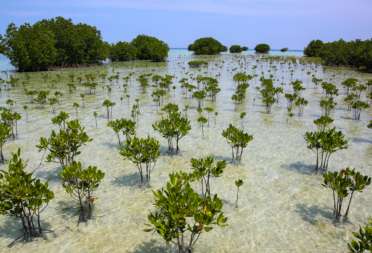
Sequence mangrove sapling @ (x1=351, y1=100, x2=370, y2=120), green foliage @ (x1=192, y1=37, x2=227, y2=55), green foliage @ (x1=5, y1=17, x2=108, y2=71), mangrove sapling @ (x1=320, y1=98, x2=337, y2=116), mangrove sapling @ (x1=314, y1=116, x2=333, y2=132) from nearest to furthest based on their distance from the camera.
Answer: mangrove sapling @ (x1=314, y1=116, x2=333, y2=132), mangrove sapling @ (x1=351, y1=100, x2=370, y2=120), mangrove sapling @ (x1=320, y1=98, x2=337, y2=116), green foliage @ (x1=5, y1=17, x2=108, y2=71), green foliage @ (x1=192, y1=37, x2=227, y2=55)

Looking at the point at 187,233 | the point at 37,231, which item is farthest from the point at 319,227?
the point at 37,231

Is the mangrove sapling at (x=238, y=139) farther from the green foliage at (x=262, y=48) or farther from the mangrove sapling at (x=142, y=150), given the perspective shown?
the green foliage at (x=262, y=48)

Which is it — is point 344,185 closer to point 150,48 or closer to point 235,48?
point 150,48

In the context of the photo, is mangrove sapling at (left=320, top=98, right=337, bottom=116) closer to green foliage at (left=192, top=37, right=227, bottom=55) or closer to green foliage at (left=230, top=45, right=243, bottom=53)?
green foliage at (left=192, top=37, right=227, bottom=55)

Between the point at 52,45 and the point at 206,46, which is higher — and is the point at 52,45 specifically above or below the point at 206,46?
below

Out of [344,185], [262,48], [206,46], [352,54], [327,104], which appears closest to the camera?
[344,185]

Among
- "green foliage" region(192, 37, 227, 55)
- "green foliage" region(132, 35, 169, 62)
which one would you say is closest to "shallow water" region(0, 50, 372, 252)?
"green foliage" region(132, 35, 169, 62)

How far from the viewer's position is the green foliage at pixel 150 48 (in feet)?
169

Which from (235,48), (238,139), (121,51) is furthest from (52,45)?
(235,48)

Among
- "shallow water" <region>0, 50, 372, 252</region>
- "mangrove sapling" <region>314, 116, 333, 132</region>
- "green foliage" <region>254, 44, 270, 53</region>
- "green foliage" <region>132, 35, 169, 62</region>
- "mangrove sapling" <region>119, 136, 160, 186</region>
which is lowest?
"shallow water" <region>0, 50, 372, 252</region>

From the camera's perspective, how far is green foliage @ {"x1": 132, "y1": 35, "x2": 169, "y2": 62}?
51.4m

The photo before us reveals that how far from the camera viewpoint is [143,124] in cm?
Result: 1208

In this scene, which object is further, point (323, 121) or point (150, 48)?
point (150, 48)

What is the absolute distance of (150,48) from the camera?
2036 inches
